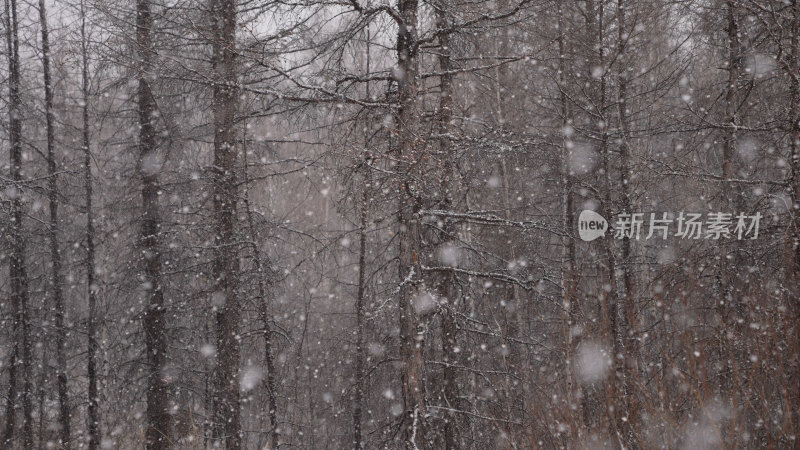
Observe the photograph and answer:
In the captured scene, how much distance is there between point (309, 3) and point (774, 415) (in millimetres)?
→ 5595

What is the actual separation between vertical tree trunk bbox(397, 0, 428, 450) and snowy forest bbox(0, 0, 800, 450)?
0.10 ft

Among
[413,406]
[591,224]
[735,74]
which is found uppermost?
[735,74]

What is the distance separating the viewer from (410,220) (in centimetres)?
646

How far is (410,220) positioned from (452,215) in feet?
2.02

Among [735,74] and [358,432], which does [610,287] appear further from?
[358,432]

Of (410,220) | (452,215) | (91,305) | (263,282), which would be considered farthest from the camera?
(91,305)

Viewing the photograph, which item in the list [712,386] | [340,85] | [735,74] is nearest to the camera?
[712,386]

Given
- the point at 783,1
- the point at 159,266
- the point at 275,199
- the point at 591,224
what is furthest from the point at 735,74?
the point at 275,199

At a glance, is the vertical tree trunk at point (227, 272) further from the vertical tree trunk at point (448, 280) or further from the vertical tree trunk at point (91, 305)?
the vertical tree trunk at point (91, 305)

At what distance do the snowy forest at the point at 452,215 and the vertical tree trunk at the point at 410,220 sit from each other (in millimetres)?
30

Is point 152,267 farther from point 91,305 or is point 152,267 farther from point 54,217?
point 54,217

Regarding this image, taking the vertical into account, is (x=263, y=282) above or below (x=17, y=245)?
below

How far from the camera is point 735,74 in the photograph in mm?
8711

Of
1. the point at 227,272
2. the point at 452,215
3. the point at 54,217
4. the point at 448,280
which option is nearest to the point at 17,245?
the point at 54,217
